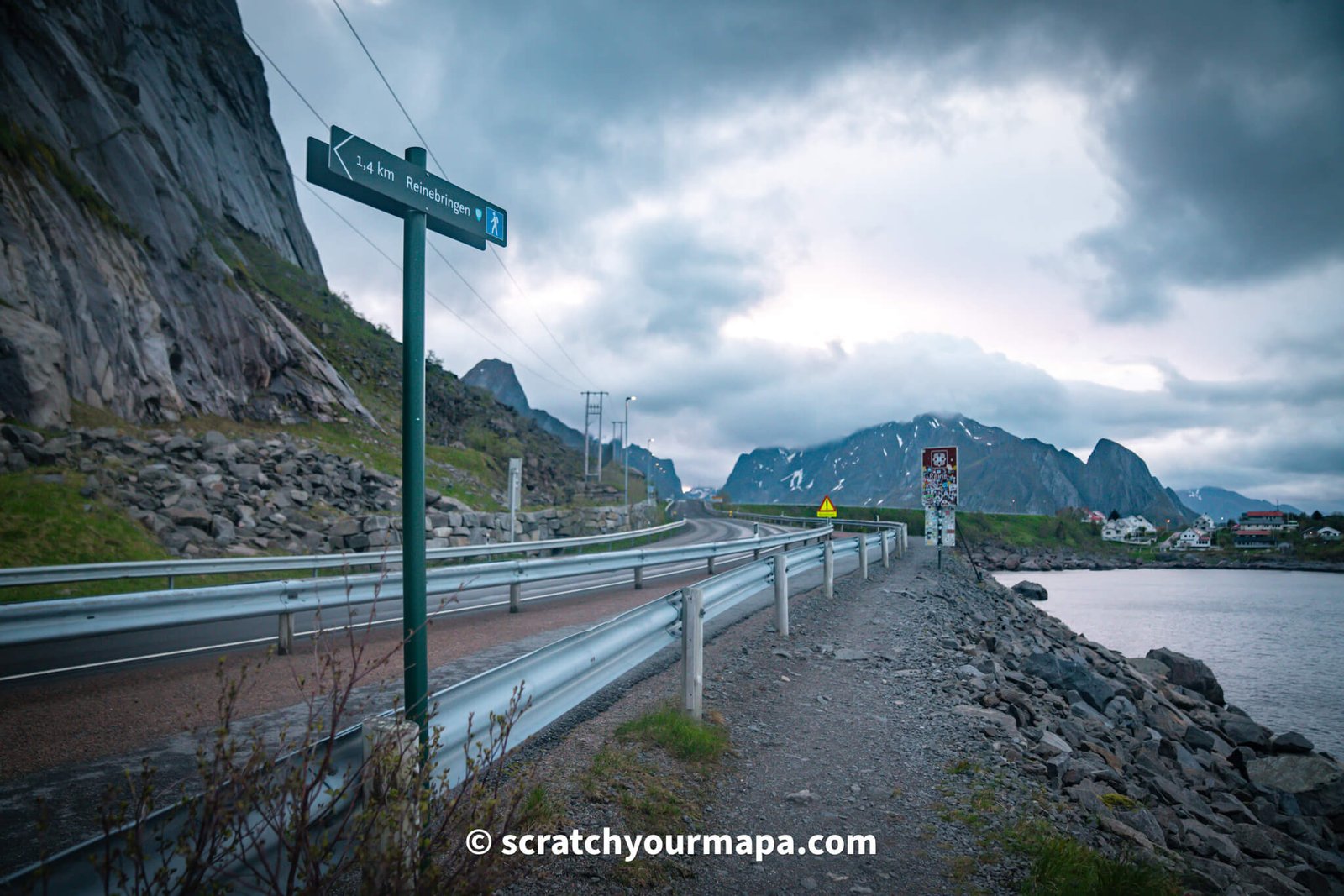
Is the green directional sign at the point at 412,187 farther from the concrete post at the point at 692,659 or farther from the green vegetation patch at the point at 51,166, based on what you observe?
the green vegetation patch at the point at 51,166

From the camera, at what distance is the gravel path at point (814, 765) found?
3.52m

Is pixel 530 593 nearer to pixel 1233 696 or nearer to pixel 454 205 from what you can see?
pixel 454 205

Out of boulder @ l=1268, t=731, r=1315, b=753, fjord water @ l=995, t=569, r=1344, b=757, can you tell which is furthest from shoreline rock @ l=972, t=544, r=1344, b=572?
boulder @ l=1268, t=731, r=1315, b=753

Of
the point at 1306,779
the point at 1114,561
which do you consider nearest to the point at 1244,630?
the point at 1306,779

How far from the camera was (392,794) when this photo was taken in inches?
95.1

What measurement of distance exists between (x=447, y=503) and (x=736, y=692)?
17.5 meters

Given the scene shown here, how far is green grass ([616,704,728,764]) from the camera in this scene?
4.86 m

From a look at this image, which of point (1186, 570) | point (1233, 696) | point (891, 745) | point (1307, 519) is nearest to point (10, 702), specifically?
point (891, 745)

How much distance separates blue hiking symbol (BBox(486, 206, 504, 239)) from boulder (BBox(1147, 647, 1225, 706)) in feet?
60.8

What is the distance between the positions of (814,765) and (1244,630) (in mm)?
32532

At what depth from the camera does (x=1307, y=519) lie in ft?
377

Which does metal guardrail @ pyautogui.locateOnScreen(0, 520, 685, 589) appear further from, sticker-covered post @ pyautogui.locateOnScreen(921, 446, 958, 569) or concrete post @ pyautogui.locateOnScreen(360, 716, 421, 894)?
sticker-covered post @ pyautogui.locateOnScreen(921, 446, 958, 569)

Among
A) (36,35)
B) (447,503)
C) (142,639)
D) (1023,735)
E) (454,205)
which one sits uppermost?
(36,35)

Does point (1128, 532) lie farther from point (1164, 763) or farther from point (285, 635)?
point (285, 635)
